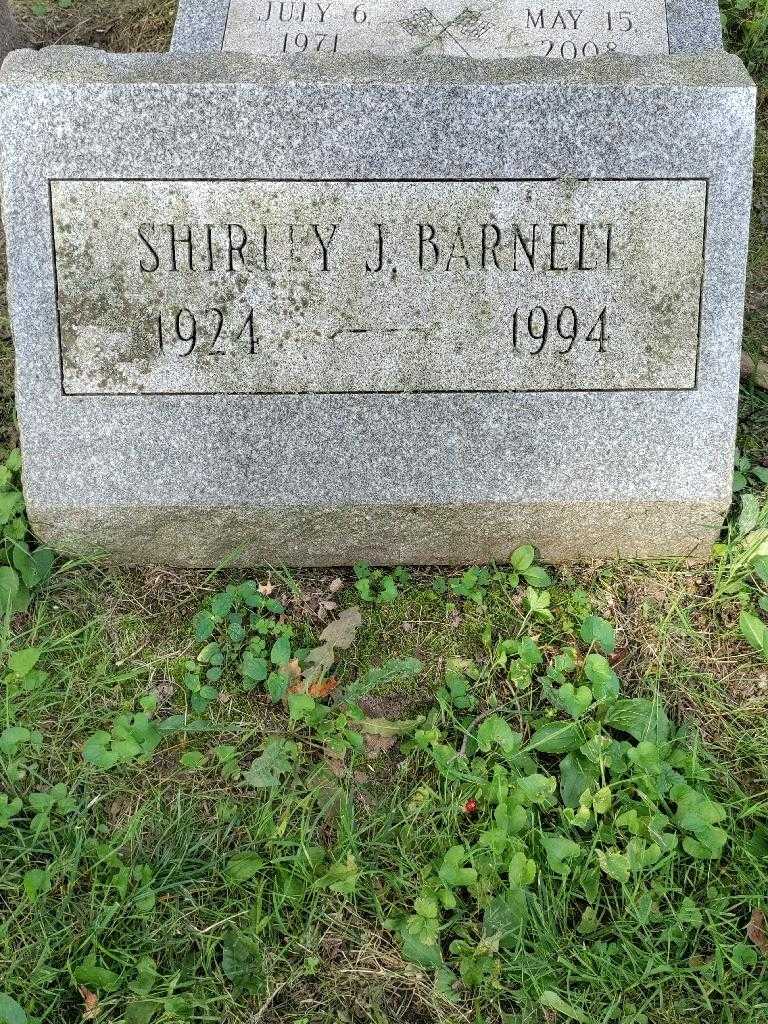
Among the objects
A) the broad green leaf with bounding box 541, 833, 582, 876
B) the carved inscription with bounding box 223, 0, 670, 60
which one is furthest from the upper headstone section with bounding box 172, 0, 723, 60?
the broad green leaf with bounding box 541, 833, 582, 876

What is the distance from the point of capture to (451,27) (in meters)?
3.26

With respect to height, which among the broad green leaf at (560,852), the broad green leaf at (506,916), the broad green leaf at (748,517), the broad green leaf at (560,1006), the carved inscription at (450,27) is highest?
the carved inscription at (450,27)

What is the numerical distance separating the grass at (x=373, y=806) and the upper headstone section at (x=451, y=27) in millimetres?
1648

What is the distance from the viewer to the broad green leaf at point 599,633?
93.7 inches

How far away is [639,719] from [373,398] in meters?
1.03

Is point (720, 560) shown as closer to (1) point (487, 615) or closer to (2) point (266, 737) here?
(1) point (487, 615)

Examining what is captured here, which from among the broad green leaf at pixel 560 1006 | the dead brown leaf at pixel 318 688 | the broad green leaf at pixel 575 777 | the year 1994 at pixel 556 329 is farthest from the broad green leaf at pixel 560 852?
the year 1994 at pixel 556 329

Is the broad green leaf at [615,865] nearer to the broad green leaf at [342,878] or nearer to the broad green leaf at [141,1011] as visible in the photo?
the broad green leaf at [342,878]

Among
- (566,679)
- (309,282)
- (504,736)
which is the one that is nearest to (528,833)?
(504,736)

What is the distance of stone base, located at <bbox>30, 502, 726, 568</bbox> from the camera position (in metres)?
2.56

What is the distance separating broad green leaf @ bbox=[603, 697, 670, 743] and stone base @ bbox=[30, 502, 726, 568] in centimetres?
50

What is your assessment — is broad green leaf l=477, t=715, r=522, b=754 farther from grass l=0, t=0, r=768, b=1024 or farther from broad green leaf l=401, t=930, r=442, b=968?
broad green leaf l=401, t=930, r=442, b=968

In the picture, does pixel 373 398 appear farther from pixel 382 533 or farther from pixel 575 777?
pixel 575 777

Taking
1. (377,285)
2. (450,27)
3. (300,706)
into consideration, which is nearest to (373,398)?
(377,285)
